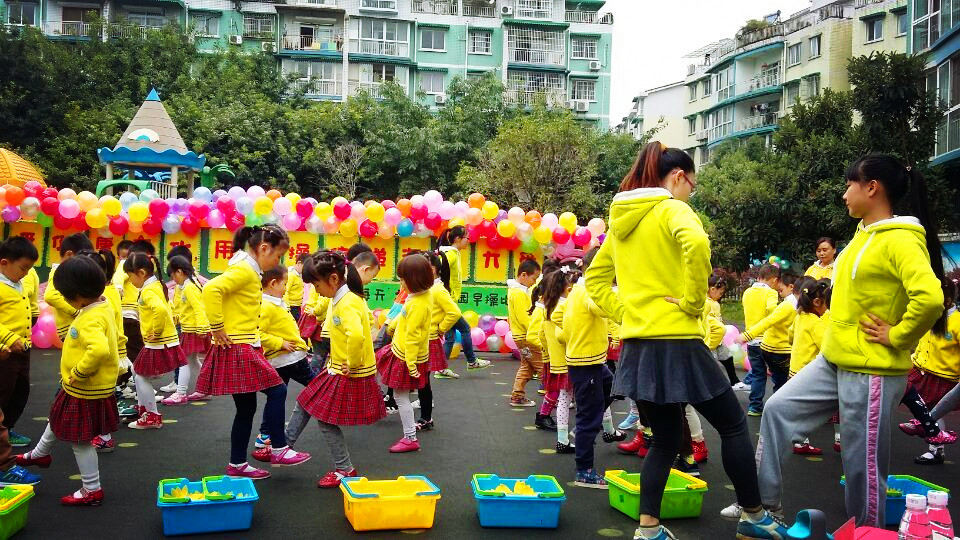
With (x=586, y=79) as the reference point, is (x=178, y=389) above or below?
below

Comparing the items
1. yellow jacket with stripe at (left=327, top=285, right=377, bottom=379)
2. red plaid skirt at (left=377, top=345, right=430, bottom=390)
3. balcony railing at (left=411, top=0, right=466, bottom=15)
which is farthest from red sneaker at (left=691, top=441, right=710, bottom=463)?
balcony railing at (left=411, top=0, right=466, bottom=15)

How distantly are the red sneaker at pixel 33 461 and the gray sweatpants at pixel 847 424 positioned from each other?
4185mm


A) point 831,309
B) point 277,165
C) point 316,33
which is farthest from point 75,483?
point 316,33

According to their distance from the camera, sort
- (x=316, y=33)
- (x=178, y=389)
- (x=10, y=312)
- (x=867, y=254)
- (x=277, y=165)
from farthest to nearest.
A: (x=316, y=33), (x=277, y=165), (x=178, y=389), (x=10, y=312), (x=867, y=254)

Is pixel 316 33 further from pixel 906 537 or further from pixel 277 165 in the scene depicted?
pixel 906 537

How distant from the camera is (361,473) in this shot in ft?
16.9

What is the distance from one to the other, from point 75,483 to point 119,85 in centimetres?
2395

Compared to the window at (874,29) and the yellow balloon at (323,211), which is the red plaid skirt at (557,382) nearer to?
the yellow balloon at (323,211)

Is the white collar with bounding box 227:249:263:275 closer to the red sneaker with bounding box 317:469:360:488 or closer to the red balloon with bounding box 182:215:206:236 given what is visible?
the red sneaker with bounding box 317:469:360:488

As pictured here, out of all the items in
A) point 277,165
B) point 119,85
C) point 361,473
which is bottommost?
point 361,473

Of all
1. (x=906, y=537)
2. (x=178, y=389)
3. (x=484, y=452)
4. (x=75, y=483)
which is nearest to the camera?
(x=906, y=537)

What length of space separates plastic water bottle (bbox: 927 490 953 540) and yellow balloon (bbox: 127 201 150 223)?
35.3 feet

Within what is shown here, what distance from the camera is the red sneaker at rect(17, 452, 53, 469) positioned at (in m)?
4.88

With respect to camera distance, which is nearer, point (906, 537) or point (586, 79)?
point (906, 537)
